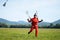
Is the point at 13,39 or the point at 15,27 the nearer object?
the point at 13,39

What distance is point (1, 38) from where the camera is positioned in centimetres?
1661

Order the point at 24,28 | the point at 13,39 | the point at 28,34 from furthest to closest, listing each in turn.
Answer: the point at 24,28, the point at 28,34, the point at 13,39

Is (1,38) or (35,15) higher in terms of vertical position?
(35,15)

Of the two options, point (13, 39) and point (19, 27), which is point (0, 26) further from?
point (13, 39)

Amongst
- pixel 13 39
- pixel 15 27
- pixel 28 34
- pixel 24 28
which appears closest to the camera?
pixel 13 39

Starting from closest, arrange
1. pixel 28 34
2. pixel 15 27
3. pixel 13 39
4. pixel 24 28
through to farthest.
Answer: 1. pixel 13 39
2. pixel 28 34
3. pixel 24 28
4. pixel 15 27

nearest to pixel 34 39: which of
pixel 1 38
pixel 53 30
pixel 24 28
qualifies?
pixel 1 38

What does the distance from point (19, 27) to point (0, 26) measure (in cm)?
206

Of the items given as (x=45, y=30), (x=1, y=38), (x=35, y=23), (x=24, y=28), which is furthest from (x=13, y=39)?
(x=45, y=30)

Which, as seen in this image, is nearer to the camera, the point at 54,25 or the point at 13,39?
the point at 13,39

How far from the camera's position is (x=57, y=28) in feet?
72.4

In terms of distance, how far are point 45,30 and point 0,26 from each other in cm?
453

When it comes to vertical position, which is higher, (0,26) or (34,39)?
(0,26)

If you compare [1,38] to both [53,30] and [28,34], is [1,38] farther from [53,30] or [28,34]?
[53,30]
